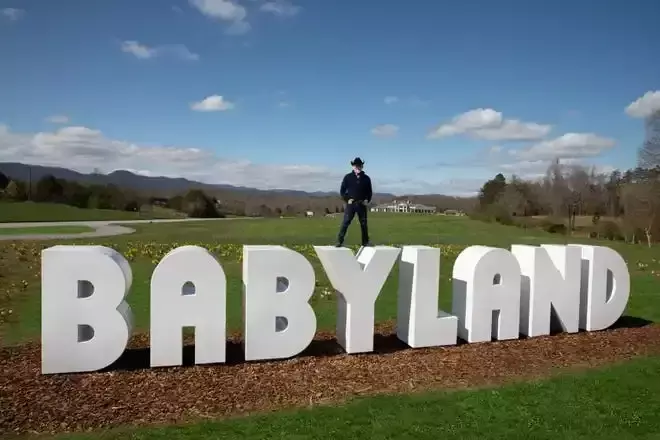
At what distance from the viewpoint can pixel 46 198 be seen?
6500 centimetres

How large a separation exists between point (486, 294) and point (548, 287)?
1.32 meters

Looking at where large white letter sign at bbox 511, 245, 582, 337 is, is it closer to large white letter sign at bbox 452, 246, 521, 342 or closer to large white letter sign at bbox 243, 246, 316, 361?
large white letter sign at bbox 452, 246, 521, 342

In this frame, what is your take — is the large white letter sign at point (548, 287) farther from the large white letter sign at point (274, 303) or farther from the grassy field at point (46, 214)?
the grassy field at point (46, 214)

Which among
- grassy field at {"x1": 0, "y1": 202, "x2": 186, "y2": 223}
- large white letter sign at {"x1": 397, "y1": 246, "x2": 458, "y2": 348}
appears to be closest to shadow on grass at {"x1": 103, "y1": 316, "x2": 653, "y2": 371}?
large white letter sign at {"x1": 397, "y1": 246, "x2": 458, "y2": 348}

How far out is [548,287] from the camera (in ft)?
28.7

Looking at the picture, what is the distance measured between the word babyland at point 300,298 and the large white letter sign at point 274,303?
14 millimetres

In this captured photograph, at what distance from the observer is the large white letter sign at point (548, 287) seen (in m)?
8.65

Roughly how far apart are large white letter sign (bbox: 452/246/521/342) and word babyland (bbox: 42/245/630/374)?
19 mm

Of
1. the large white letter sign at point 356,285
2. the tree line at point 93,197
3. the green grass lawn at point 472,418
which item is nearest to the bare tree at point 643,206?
the large white letter sign at point 356,285

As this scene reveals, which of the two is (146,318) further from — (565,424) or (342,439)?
(565,424)

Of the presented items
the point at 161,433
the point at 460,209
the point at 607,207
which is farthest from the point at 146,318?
the point at 460,209

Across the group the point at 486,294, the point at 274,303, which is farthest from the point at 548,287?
the point at 274,303

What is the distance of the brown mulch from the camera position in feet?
17.8

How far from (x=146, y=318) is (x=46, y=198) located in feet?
210
